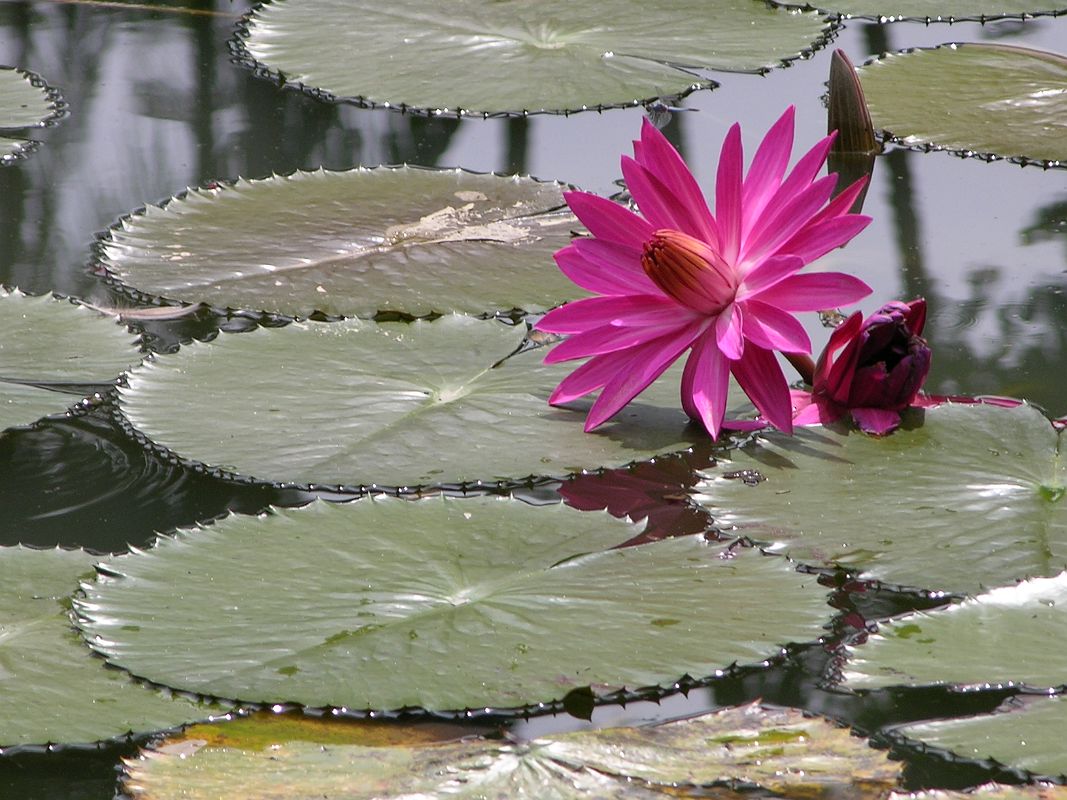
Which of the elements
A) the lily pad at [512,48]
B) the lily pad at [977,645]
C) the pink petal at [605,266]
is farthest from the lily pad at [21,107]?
the lily pad at [977,645]

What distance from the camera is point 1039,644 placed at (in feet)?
4.74

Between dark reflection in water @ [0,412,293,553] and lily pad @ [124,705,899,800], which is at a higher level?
dark reflection in water @ [0,412,293,553]

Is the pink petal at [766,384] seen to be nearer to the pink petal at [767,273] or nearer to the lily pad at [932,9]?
the pink petal at [767,273]

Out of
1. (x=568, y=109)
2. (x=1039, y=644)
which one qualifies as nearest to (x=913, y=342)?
(x=1039, y=644)

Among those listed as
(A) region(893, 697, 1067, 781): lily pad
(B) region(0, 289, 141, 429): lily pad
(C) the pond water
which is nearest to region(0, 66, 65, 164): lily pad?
(C) the pond water

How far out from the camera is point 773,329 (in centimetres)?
182

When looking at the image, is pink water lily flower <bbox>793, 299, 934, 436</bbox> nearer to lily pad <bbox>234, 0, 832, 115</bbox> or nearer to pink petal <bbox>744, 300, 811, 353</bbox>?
pink petal <bbox>744, 300, 811, 353</bbox>

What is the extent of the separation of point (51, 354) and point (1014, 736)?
1446 mm

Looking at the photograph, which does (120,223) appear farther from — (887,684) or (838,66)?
(887,684)

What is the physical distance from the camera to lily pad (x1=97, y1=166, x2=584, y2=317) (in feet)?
7.59

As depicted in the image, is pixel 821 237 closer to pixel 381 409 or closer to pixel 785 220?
pixel 785 220

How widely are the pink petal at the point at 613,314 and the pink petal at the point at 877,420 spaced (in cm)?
26

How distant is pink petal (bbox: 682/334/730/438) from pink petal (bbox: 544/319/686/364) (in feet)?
0.16

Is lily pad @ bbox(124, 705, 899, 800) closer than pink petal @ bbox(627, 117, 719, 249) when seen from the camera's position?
Yes
